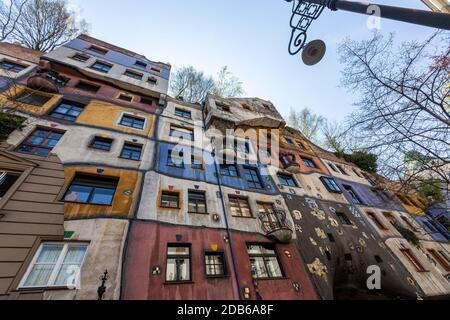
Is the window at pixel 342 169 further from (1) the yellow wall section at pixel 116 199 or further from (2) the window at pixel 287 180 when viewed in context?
(1) the yellow wall section at pixel 116 199

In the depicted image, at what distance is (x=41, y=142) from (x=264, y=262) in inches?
455

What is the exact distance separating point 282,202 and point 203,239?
594 centimetres

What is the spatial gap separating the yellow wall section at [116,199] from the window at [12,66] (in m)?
9.77

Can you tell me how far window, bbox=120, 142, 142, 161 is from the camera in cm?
1006

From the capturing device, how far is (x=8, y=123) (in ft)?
26.8

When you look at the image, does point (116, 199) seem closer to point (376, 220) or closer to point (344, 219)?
point (344, 219)

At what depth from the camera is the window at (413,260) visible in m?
12.9

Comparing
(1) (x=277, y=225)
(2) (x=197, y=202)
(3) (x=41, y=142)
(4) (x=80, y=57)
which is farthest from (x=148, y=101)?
(1) (x=277, y=225)

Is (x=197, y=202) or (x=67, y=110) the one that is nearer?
(x=197, y=202)

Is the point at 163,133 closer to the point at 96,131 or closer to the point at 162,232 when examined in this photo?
the point at 96,131

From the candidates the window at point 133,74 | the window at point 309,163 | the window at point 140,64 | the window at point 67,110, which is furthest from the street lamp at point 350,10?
the window at point 140,64

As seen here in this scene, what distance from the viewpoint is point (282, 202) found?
11992mm

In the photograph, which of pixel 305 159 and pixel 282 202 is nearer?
pixel 282 202
